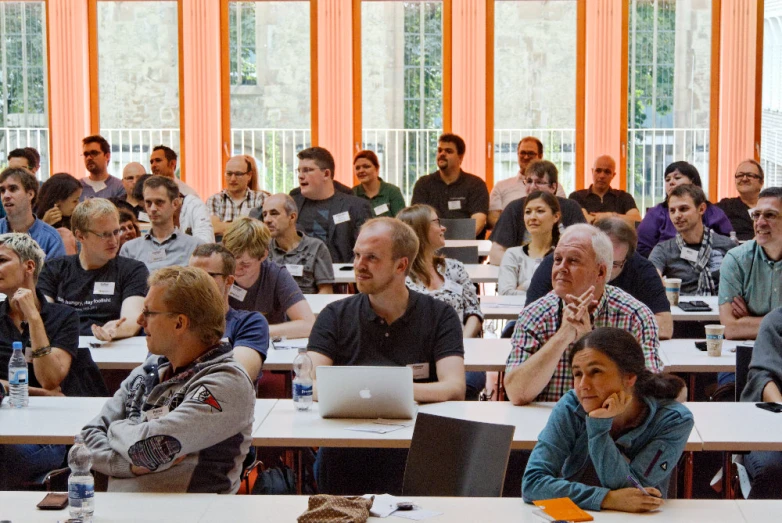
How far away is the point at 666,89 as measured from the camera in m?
11.4

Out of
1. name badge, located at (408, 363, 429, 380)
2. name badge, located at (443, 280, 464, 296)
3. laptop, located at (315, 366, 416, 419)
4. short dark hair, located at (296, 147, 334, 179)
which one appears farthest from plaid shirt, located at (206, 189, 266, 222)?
laptop, located at (315, 366, 416, 419)

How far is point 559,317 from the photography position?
12.9 feet

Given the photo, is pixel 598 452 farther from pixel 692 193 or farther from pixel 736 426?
pixel 692 193

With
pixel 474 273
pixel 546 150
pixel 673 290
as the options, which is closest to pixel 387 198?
pixel 474 273

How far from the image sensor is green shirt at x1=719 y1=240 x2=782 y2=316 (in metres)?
5.48

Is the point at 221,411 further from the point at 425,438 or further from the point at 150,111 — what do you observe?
the point at 150,111

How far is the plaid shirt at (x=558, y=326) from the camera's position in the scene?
12.8 feet

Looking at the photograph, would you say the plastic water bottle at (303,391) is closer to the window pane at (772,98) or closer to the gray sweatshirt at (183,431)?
the gray sweatshirt at (183,431)

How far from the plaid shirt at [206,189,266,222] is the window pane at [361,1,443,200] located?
276 centimetres

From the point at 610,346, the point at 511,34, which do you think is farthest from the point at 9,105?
the point at 610,346

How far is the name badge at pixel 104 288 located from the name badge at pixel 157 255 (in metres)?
1.15

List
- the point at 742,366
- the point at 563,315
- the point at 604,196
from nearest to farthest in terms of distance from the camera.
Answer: the point at 563,315, the point at 742,366, the point at 604,196

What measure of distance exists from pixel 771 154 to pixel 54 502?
10.2m

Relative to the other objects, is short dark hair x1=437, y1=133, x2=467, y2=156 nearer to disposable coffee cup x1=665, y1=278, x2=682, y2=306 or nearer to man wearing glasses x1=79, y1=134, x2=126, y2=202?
man wearing glasses x1=79, y1=134, x2=126, y2=202
